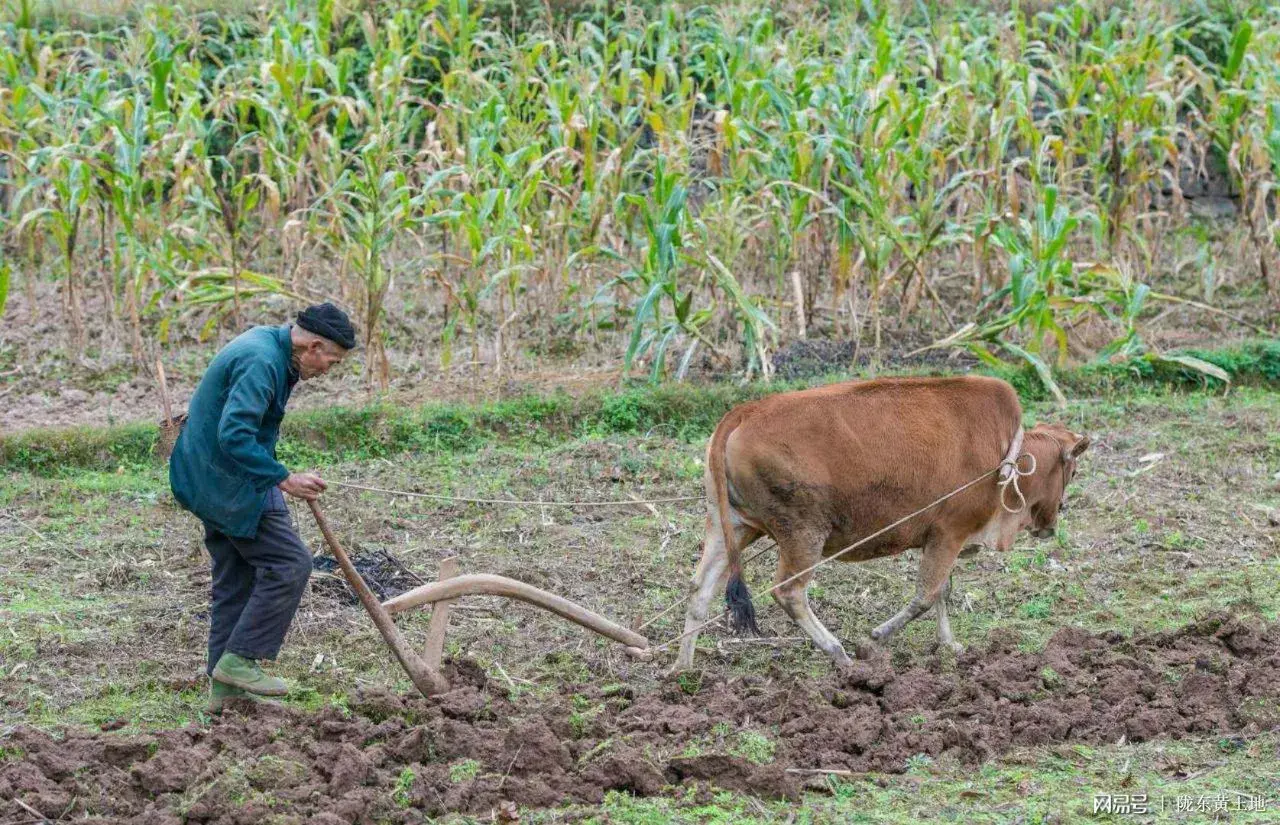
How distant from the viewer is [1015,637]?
7.35m

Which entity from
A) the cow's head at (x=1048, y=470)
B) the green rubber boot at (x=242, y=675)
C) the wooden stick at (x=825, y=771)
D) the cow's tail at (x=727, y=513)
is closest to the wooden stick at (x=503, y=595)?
the cow's tail at (x=727, y=513)

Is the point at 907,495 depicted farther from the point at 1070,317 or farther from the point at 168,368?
the point at 168,368

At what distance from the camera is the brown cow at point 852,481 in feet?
22.7

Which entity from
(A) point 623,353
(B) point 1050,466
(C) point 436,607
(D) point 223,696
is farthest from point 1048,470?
(A) point 623,353

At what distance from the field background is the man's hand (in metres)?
0.91

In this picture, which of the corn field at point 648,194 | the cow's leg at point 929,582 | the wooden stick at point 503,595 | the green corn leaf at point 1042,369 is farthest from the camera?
the corn field at point 648,194

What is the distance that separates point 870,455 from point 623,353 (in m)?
5.58

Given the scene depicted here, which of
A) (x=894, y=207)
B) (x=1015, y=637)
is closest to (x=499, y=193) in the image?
(x=894, y=207)

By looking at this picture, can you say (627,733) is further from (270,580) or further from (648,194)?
(648,194)

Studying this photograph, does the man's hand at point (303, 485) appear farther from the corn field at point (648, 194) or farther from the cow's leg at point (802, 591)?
the corn field at point (648, 194)

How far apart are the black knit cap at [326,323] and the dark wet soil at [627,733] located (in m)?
1.51

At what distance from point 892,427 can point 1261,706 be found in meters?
2.06

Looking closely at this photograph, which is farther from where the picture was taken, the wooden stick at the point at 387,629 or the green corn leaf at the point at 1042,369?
the green corn leaf at the point at 1042,369

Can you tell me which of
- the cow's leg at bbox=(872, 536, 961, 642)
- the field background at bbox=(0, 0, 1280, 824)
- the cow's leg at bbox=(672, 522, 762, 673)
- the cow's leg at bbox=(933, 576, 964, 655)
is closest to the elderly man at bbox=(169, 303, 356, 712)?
the field background at bbox=(0, 0, 1280, 824)
